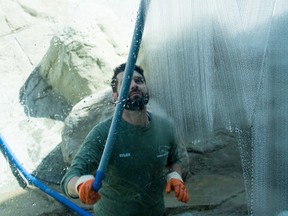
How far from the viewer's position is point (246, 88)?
2.75 metres

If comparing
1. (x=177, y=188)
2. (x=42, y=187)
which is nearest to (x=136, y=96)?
(x=177, y=188)

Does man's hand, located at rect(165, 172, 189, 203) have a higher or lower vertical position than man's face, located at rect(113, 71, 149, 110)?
lower

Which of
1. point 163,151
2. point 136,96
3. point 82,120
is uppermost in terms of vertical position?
point 136,96

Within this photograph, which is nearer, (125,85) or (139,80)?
(125,85)

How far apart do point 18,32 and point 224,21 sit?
7.70m

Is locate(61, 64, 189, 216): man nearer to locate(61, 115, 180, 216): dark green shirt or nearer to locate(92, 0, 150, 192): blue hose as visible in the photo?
locate(61, 115, 180, 216): dark green shirt

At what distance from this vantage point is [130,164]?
2.31 m

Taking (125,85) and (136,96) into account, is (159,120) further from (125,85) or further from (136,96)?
(125,85)

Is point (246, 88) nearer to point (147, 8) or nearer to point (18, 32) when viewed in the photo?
point (147, 8)

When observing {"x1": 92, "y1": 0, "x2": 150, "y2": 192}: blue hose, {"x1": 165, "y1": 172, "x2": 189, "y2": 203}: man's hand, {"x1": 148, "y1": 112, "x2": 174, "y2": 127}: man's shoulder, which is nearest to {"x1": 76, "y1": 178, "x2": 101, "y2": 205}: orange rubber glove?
{"x1": 92, "y1": 0, "x2": 150, "y2": 192}: blue hose

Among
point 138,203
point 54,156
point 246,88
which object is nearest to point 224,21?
point 246,88

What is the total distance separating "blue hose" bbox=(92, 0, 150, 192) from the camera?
2.03m

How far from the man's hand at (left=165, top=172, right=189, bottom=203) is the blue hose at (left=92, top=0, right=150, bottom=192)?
1.43 ft

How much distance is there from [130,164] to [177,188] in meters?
0.32
